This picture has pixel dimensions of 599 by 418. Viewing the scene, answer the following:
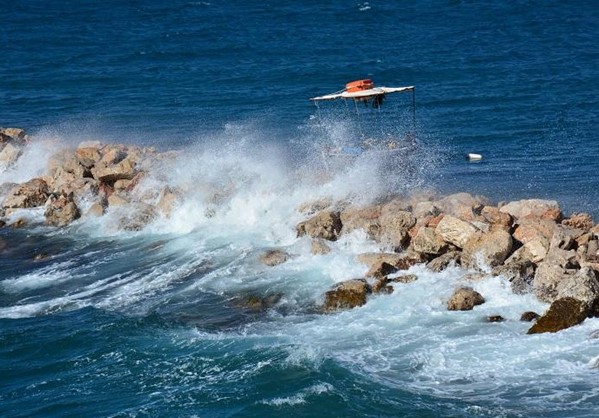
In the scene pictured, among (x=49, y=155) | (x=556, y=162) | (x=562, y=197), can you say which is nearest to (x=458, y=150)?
(x=556, y=162)

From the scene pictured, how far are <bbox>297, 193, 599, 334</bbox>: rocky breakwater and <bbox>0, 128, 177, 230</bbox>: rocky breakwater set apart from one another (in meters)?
7.65

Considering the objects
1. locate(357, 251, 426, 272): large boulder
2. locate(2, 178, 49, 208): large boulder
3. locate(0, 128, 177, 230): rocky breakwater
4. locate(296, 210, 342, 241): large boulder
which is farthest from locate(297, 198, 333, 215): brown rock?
locate(2, 178, 49, 208): large boulder

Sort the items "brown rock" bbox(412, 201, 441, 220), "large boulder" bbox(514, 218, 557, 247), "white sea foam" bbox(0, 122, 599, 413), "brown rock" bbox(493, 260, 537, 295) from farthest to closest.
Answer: "brown rock" bbox(412, 201, 441, 220)
"large boulder" bbox(514, 218, 557, 247)
"brown rock" bbox(493, 260, 537, 295)
"white sea foam" bbox(0, 122, 599, 413)

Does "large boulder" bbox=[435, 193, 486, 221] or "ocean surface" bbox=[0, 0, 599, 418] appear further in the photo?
"large boulder" bbox=[435, 193, 486, 221]

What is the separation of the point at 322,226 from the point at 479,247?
5.76m

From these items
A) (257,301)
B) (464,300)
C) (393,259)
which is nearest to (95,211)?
(257,301)

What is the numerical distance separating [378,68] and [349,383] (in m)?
44.4

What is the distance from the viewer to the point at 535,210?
1124 inches

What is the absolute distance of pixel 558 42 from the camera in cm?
6562

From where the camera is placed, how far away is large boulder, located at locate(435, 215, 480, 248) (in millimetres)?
26891

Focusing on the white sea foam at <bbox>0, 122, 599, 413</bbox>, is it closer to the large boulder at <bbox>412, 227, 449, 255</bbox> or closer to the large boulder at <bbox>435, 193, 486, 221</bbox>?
the large boulder at <bbox>412, 227, 449, 255</bbox>

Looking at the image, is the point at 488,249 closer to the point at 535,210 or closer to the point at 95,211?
the point at 535,210

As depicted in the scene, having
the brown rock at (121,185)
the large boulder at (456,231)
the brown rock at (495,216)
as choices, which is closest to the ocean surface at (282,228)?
the large boulder at (456,231)

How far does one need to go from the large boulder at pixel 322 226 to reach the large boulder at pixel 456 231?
3.94 m
